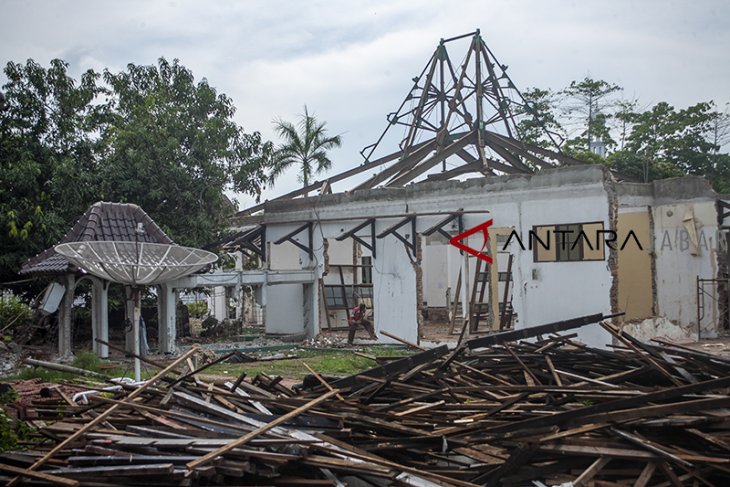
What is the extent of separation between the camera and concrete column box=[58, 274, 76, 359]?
645 inches

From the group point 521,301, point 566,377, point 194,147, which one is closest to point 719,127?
point 521,301

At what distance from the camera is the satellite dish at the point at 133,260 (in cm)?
1192

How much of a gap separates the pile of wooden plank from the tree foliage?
1308cm

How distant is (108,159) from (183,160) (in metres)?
2.08

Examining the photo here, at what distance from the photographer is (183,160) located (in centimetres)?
2125

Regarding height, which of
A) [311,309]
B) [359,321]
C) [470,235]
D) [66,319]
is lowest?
[359,321]

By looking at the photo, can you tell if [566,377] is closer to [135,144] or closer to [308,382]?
[308,382]

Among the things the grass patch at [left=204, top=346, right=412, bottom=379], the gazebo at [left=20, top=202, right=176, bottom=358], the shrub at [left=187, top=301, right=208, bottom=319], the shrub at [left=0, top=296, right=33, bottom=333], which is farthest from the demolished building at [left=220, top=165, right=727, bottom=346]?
the shrub at [left=187, top=301, right=208, bottom=319]

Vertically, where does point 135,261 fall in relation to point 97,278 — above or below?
above

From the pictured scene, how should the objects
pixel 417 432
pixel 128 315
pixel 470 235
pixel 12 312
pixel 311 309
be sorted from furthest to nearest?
pixel 311 309 < pixel 12 312 < pixel 470 235 < pixel 128 315 < pixel 417 432

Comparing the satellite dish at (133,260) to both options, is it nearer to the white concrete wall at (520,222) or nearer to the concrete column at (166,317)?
the concrete column at (166,317)

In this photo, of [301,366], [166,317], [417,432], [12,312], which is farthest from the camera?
[12,312]

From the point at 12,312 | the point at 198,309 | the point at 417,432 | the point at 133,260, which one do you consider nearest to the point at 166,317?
the point at 133,260

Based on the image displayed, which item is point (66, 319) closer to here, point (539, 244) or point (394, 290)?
point (394, 290)
